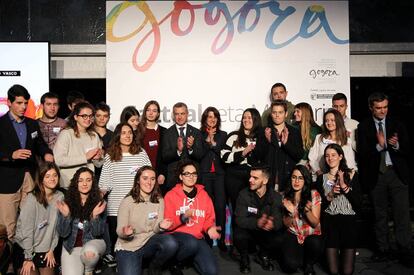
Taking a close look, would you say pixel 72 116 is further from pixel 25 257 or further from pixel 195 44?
pixel 195 44

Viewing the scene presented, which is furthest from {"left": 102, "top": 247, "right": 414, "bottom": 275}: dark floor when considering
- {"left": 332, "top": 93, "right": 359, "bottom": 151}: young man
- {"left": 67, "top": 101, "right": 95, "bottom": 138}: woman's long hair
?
{"left": 67, "top": 101, "right": 95, "bottom": 138}: woman's long hair

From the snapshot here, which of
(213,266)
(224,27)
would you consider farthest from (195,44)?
(213,266)

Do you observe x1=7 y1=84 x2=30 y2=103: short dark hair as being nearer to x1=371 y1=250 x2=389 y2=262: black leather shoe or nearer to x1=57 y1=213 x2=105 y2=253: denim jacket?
x1=57 y1=213 x2=105 y2=253: denim jacket

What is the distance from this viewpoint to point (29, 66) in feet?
17.1

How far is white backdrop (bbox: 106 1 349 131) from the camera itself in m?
5.29

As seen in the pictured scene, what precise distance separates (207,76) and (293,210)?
194cm

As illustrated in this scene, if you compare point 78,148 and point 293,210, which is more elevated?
point 78,148

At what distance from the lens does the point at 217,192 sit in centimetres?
462

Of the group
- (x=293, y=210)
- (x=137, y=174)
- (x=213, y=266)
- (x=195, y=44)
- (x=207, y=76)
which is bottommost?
(x=213, y=266)

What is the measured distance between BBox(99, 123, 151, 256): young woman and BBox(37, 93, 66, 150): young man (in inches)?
24.9

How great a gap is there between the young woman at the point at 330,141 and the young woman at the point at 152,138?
149 cm

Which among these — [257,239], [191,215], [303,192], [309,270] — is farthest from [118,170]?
[309,270]

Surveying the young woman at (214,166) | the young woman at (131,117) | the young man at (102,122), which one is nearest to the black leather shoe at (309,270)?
the young woman at (214,166)

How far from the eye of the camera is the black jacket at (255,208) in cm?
416
